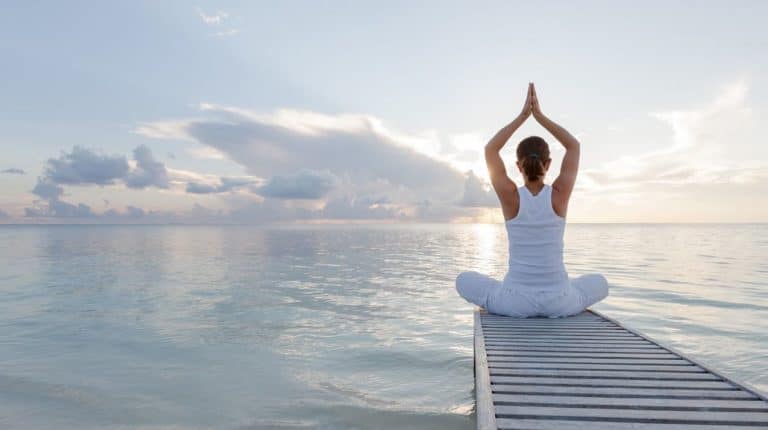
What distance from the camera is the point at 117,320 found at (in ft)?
46.0

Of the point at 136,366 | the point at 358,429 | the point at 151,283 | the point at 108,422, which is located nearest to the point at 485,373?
the point at 358,429

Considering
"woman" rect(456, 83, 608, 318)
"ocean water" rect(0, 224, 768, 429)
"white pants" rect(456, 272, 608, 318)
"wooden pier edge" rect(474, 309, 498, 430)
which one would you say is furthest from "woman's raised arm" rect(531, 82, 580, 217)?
"ocean water" rect(0, 224, 768, 429)

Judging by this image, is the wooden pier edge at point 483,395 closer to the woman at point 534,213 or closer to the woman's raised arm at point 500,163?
the woman at point 534,213

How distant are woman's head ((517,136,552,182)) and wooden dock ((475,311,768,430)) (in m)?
2.13

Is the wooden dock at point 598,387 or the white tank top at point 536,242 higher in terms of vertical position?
the white tank top at point 536,242

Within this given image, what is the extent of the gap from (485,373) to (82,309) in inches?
601

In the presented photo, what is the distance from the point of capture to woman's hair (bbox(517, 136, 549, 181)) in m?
5.98

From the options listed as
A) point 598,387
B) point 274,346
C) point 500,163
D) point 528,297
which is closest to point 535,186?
point 500,163

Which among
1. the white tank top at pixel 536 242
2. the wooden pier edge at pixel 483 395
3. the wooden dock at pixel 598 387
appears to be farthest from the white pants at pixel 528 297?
the wooden pier edge at pixel 483 395

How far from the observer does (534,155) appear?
596 centimetres

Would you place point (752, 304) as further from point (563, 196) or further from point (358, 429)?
point (358, 429)

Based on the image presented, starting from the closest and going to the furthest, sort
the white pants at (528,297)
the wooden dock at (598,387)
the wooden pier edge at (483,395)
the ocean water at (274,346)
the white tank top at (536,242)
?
the wooden pier edge at (483,395), the wooden dock at (598,387), the white tank top at (536,242), the white pants at (528,297), the ocean water at (274,346)

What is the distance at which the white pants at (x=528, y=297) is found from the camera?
7.22m

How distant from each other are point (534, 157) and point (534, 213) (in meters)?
0.77
